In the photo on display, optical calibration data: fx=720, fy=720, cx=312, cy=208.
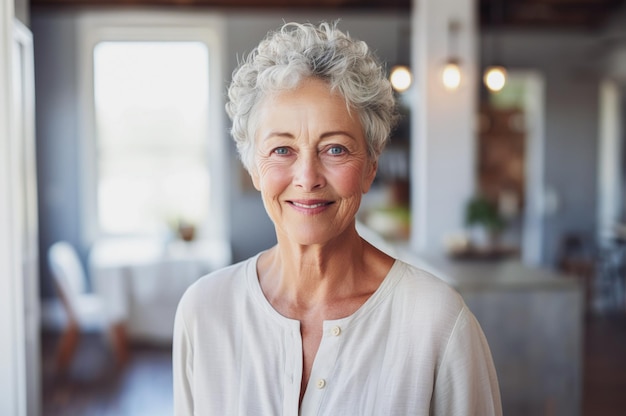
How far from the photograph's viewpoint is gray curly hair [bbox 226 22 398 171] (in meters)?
1.38

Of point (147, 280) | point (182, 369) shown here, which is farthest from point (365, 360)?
point (147, 280)

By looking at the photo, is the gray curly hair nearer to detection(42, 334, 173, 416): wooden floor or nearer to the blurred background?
the blurred background

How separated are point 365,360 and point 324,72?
0.57 meters

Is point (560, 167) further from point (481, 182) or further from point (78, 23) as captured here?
point (78, 23)

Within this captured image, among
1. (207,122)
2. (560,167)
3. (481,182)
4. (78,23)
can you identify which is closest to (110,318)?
(207,122)

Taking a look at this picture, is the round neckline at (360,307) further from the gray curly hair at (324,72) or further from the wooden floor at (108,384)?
the wooden floor at (108,384)

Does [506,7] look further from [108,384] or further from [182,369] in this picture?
[182,369]

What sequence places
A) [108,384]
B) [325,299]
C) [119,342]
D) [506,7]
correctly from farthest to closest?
[506,7], [119,342], [108,384], [325,299]

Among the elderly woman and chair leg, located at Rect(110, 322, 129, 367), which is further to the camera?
chair leg, located at Rect(110, 322, 129, 367)

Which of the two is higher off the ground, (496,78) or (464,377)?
(496,78)

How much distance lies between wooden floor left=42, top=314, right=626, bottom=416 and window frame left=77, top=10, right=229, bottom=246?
150 cm

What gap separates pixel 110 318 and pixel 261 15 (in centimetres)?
338

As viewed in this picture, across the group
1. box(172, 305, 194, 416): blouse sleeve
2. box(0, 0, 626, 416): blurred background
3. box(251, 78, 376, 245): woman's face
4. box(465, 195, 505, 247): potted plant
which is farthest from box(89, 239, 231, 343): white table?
box(251, 78, 376, 245): woman's face

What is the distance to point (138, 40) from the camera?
714cm
